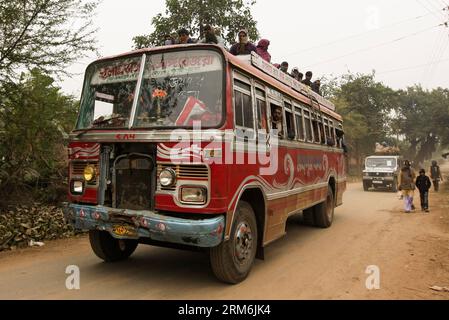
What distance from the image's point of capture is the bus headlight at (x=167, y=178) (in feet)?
14.5

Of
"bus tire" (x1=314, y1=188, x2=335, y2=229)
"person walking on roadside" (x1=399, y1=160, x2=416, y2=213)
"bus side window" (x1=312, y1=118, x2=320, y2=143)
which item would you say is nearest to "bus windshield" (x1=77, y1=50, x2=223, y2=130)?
"bus side window" (x1=312, y1=118, x2=320, y2=143)

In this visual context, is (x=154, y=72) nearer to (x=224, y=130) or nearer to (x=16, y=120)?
(x=224, y=130)

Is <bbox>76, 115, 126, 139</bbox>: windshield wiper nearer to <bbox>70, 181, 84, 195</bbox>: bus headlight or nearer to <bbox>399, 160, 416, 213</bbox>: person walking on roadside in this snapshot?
<bbox>70, 181, 84, 195</bbox>: bus headlight

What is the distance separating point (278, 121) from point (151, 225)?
2918 mm

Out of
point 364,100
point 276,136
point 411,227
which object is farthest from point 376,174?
point 364,100

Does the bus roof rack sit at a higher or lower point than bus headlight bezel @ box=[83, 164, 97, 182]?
higher

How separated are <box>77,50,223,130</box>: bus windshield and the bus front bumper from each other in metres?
1.09

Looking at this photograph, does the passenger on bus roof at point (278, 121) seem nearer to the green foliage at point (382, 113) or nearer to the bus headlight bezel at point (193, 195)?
the bus headlight bezel at point (193, 195)

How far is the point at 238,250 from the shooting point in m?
4.94

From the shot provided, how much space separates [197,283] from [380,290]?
7.53ft

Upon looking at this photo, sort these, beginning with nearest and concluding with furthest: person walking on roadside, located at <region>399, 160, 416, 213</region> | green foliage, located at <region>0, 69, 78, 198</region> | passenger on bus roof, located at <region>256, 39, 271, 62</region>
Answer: passenger on bus roof, located at <region>256, 39, 271, 62</region> → green foliage, located at <region>0, 69, 78, 198</region> → person walking on roadside, located at <region>399, 160, 416, 213</region>

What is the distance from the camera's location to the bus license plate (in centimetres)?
454

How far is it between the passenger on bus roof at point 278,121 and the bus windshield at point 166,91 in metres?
1.72

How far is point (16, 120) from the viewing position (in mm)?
8422
